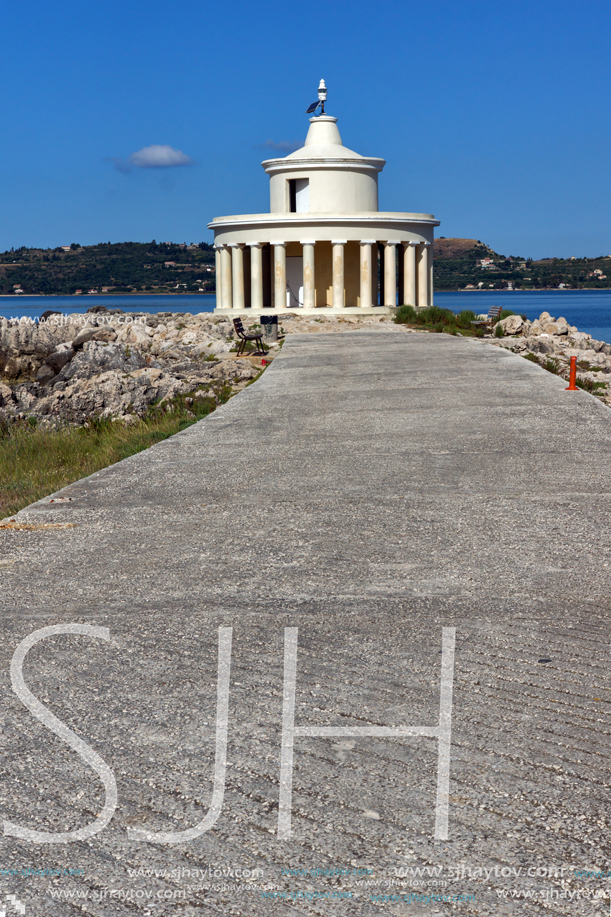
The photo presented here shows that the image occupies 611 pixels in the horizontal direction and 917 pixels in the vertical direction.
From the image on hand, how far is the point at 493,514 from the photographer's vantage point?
254 inches

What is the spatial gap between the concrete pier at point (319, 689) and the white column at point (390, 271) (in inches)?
1084

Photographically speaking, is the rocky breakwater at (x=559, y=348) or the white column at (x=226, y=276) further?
the white column at (x=226, y=276)

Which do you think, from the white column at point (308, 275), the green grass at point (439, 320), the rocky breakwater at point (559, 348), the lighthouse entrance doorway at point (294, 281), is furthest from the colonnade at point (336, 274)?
the rocky breakwater at point (559, 348)

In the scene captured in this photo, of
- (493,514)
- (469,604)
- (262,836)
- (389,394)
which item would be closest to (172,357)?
(389,394)

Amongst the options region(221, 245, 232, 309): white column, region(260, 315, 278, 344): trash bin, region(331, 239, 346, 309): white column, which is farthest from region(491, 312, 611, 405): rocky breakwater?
region(221, 245, 232, 309): white column

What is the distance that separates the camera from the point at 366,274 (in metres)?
33.8

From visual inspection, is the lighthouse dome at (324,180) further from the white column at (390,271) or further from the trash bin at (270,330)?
the trash bin at (270,330)

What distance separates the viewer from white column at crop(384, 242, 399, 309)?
34.7 m

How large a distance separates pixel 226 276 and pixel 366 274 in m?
5.85

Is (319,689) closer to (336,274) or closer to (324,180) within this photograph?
(336,274)

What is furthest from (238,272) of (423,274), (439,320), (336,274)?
(439,320)

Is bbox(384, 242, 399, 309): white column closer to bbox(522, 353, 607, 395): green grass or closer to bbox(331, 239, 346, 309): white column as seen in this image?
bbox(331, 239, 346, 309): white column

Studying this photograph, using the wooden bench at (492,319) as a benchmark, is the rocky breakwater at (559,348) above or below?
below

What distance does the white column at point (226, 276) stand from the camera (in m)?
36.0
